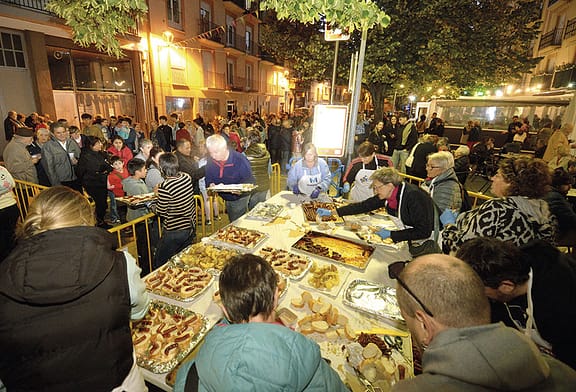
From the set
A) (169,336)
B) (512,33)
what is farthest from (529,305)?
(512,33)

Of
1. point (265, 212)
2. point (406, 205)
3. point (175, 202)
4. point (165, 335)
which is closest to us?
point (165, 335)

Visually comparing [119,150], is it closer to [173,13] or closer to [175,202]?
[175,202]

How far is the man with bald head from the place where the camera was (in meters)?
1.12

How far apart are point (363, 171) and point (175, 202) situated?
3.38 meters

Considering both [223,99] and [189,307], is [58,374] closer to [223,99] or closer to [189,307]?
[189,307]

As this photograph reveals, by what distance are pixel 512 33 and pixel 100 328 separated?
16139 mm

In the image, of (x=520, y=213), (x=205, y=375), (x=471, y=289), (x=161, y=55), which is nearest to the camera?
(x=205, y=375)

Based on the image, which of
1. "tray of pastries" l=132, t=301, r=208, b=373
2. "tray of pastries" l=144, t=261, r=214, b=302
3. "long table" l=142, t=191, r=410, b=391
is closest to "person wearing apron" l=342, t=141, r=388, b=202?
"long table" l=142, t=191, r=410, b=391

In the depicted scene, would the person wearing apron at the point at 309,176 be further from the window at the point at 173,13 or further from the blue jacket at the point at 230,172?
the window at the point at 173,13

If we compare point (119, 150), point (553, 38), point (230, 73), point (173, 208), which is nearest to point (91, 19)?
point (173, 208)

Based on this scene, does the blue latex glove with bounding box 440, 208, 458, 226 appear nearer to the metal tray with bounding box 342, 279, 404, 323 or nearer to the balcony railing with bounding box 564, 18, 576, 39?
the metal tray with bounding box 342, 279, 404, 323

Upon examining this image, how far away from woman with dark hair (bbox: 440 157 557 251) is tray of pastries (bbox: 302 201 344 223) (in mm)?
1750

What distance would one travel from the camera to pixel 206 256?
341cm

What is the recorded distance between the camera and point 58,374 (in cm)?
158
